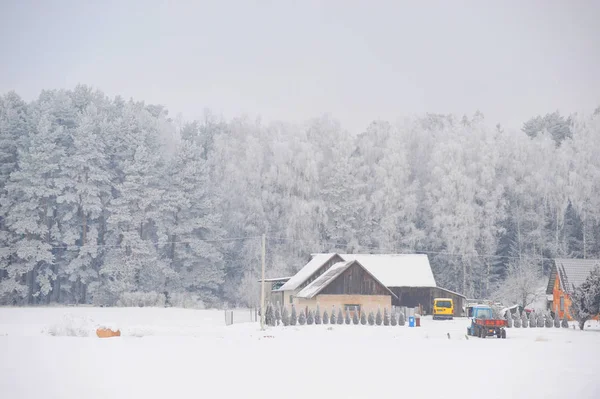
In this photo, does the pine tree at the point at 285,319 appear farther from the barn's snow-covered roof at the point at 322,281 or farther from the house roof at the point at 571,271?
the house roof at the point at 571,271

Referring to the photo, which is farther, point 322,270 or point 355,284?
point 322,270

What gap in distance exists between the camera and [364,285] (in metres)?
62.2

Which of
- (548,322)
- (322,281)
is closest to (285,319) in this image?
(322,281)

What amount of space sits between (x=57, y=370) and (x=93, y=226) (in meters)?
58.1

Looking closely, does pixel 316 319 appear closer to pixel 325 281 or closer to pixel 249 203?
pixel 325 281

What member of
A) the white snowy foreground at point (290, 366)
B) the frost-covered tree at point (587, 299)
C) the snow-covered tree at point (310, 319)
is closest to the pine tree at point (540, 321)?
the frost-covered tree at point (587, 299)

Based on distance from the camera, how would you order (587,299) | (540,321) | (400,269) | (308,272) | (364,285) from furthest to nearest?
(400,269) → (308,272) → (364,285) → (540,321) → (587,299)

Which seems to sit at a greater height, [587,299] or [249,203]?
[249,203]

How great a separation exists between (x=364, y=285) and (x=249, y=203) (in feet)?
76.7

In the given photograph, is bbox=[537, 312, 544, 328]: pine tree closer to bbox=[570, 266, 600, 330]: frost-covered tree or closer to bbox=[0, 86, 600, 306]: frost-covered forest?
Answer: bbox=[570, 266, 600, 330]: frost-covered tree

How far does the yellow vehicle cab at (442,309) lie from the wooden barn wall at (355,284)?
16.7 feet

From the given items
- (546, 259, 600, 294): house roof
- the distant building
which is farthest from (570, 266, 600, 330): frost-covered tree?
the distant building

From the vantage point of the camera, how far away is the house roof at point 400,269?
231ft

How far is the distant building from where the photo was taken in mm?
61656
